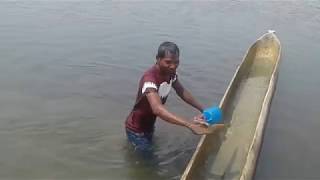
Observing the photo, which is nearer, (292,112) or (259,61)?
(292,112)

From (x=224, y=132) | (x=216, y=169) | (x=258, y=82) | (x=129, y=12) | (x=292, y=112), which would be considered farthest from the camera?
(x=129, y=12)

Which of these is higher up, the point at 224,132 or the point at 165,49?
the point at 165,49

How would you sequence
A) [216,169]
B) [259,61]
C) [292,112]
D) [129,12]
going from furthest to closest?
1. [129,12]
2. [259,61]
3. [292,112]
4. [216,169]

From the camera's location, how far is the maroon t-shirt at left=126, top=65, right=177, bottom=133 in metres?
5.43

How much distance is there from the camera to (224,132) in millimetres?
7062

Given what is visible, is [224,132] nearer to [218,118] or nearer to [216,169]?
[216,169]

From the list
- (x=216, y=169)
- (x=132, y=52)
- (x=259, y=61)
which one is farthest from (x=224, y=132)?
(x=132, y=52)

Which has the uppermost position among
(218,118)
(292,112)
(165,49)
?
(165,49)

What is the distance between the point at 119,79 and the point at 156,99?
16.7ft

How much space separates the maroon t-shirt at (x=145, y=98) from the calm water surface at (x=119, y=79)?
0.82 m

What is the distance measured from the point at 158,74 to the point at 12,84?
16.6 ft

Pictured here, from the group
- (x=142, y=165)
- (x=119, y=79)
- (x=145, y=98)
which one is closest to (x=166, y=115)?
(x=145, y=98)

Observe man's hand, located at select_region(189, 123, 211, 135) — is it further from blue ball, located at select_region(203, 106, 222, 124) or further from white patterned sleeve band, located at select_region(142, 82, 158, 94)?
white patterned sleeve band, located at select_region(142, 82, 158, 94)

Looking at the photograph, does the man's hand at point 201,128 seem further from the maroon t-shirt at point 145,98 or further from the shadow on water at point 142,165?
the shadow on water at point 142,165
